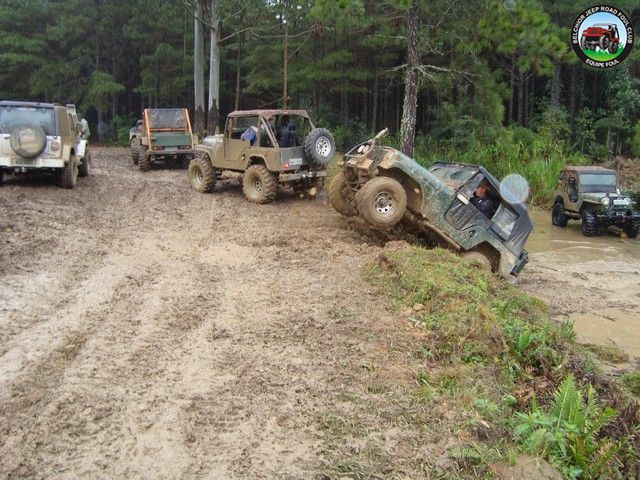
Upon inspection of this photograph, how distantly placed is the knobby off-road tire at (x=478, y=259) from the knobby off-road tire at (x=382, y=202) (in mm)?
1182

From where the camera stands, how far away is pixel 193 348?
190 inches

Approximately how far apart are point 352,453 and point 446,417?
2.58ft

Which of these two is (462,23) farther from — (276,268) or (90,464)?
(90,464)

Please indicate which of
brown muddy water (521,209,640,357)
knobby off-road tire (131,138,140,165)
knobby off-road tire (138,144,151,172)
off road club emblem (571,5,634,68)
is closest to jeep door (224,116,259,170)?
knobby off-road tire (138,144,151,172)

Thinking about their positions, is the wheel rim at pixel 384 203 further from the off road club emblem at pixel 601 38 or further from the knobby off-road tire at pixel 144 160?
the knobby off-road tire at pixel 144 160

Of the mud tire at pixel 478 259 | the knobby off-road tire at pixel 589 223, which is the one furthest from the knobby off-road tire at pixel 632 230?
the mud tire at pixel 478 259

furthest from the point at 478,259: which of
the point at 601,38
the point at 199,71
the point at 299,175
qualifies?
the point at 199,71

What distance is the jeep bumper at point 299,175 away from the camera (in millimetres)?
11969

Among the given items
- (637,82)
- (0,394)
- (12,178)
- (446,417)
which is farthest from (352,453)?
(637,82)

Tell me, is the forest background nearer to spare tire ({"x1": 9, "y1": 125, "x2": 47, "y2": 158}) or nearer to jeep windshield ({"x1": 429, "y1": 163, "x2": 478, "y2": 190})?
jeep windshield ({"x1": 429, "y1": 163, "x2": 478, "y2": 190})

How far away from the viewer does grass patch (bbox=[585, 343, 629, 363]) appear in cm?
668

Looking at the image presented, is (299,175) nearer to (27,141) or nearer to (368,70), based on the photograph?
(27,141)

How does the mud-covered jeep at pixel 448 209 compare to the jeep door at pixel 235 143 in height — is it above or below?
below

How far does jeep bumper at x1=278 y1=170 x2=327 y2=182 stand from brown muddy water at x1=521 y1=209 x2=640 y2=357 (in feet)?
15.2
